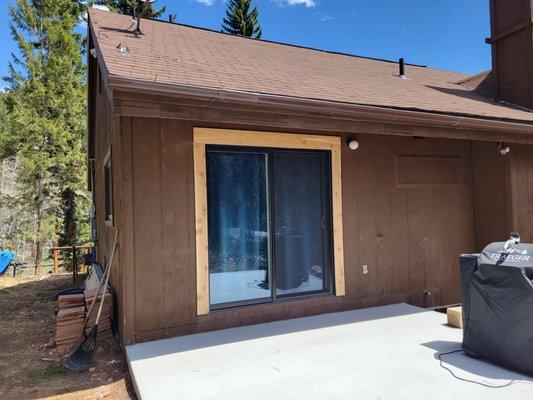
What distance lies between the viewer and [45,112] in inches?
614

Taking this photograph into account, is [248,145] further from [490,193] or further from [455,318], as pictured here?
[490,193]

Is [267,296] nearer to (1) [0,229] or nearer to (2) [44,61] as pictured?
(2) [44,61]

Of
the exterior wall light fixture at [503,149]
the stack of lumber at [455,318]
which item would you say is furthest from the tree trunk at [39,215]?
the exterior wall light fixture at [503,149]

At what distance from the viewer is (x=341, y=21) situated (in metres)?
24.2

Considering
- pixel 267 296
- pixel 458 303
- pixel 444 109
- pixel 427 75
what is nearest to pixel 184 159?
pixel 267 296

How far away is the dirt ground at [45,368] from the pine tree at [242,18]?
20.7 metres

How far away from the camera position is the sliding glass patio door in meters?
4.48

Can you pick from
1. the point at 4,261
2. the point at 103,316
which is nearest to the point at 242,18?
the point at 4,261

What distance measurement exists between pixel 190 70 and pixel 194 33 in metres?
3.36

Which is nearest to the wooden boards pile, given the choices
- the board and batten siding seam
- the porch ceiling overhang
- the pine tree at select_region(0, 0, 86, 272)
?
the board and batten siding seam

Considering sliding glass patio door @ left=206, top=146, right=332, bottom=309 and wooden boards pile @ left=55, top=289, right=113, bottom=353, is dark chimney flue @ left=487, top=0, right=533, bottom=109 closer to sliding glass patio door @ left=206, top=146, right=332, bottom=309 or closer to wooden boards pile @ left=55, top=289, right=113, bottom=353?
sliding glass patio door @ left=206, top=146, right=332, bottom=309

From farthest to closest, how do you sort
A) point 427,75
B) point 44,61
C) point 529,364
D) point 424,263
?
point 44,61 → point 427,75 → point 424,263 → point 529,364

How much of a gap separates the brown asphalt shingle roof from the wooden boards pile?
2537mm

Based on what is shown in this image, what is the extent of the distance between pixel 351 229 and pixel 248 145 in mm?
1634
